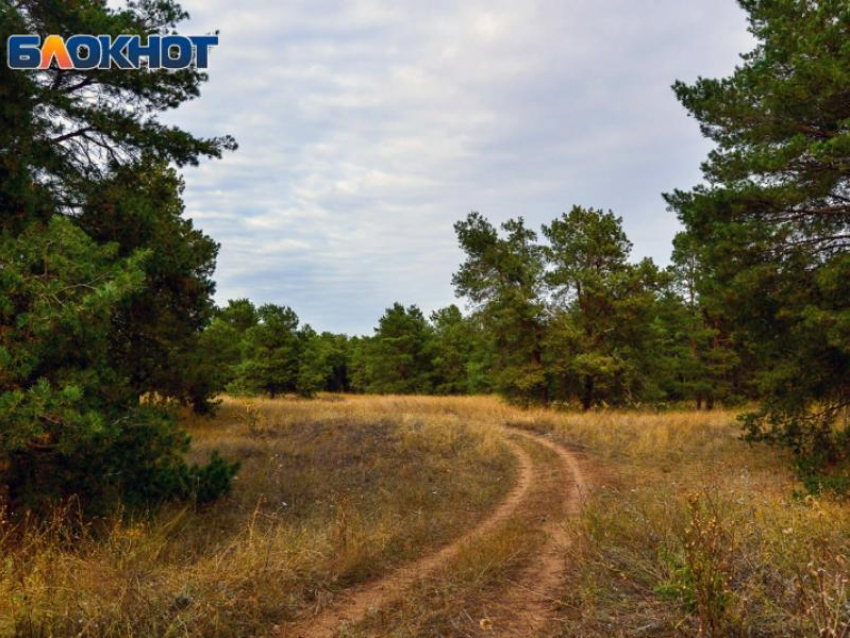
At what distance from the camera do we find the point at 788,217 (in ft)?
29.7

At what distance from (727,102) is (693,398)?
Result: 1149 inches

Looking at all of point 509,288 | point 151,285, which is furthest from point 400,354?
point 151,285

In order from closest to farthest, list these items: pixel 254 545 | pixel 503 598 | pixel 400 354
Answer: pixel 503 598 < pixel 254 545 < pixel 400 354

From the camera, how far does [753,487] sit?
27.3 feet

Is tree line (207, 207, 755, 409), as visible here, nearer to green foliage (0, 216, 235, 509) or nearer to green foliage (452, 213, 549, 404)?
green foliage (452, 213, 549, 404)

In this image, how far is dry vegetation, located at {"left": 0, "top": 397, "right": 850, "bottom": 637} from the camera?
3689 mm

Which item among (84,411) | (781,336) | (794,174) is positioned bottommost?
(84,411)

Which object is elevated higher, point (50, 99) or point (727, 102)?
point (727, 102)

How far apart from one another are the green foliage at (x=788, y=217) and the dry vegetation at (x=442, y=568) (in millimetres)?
2023

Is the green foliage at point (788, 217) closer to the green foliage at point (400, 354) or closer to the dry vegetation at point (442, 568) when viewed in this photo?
the dry vegetation at point (442, 568)

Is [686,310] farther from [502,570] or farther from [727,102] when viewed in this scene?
[502,570]

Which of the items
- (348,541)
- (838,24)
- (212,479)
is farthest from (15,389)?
(838,24)

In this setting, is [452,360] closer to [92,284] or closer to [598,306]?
[598,306]

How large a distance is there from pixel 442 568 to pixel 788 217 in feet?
30.3
